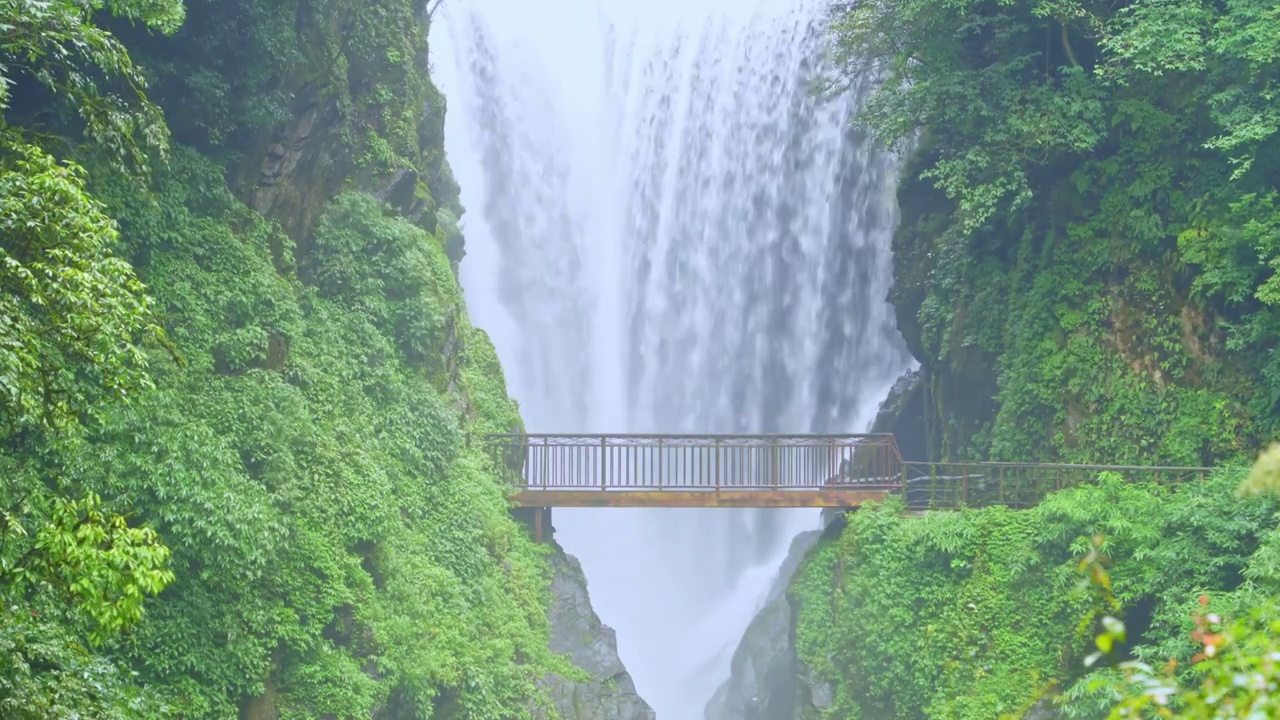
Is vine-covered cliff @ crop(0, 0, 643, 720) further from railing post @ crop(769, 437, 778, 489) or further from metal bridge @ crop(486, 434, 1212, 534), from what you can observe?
railing post @ crop(769, 437, 778, 489)

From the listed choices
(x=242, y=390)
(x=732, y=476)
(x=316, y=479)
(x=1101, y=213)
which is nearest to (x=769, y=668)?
(x=732, y=476)

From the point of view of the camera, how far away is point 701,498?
18031mm

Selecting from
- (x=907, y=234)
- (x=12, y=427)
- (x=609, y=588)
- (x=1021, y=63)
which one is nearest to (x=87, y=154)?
(x=12, y=427)

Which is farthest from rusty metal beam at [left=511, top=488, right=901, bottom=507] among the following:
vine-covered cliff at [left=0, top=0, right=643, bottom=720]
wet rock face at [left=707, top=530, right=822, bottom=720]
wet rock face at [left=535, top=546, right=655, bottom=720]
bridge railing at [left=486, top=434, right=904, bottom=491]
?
wet rock face at [left=707, top=530, right=822, bottom=720]

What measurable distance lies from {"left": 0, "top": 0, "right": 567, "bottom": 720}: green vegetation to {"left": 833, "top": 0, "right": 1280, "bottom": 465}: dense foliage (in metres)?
7.32

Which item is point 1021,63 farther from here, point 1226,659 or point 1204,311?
point 1226,659

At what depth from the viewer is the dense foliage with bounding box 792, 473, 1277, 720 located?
12070mm

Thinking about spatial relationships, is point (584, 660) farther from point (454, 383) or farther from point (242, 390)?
point (242, 390)

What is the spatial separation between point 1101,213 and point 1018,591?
18.5 feet

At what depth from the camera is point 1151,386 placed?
16.0 metres

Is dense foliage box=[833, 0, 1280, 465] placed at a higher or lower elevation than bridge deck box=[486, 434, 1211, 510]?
higher

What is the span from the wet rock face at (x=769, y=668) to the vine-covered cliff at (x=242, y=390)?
14.9 ft

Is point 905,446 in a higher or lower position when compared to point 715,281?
lower

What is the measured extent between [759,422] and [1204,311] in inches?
657
